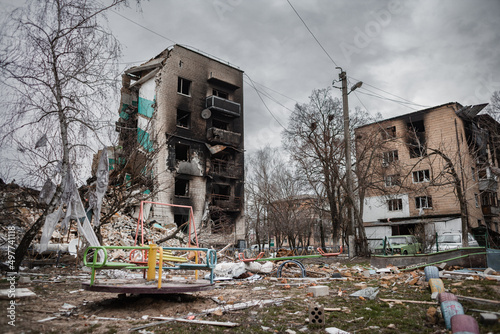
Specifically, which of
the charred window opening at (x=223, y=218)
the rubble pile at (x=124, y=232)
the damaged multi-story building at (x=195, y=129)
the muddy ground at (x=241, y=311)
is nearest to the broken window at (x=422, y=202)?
the damaged multi-story building at (x=195, y=129)

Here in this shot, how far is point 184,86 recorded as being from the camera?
32062 millimetres

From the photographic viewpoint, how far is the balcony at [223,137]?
31578 mm

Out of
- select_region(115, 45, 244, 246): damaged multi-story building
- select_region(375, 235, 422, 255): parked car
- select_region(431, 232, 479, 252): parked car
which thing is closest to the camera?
select_region(375, 235, 422, 255): parked car

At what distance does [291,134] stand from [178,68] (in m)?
12.4

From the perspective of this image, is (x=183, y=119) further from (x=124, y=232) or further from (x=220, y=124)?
(x=124, y=232)

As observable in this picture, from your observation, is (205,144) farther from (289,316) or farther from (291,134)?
(289,316)

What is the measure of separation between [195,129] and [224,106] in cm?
372

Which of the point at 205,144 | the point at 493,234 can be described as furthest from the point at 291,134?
the point at 493,234

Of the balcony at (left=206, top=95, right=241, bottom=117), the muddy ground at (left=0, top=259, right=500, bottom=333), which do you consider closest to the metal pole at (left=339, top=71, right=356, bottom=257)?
the muddy ground at (left=0, top=259, right=500, bottom=333)

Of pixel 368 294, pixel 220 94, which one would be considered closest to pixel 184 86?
pixel 220 94

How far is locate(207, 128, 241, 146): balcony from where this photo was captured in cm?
3158

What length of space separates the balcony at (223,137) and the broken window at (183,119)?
207 centimetres

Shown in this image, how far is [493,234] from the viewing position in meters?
23.7

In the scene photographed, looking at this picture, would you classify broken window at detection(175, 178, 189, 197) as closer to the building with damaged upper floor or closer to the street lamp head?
the building with damaged upper floor
